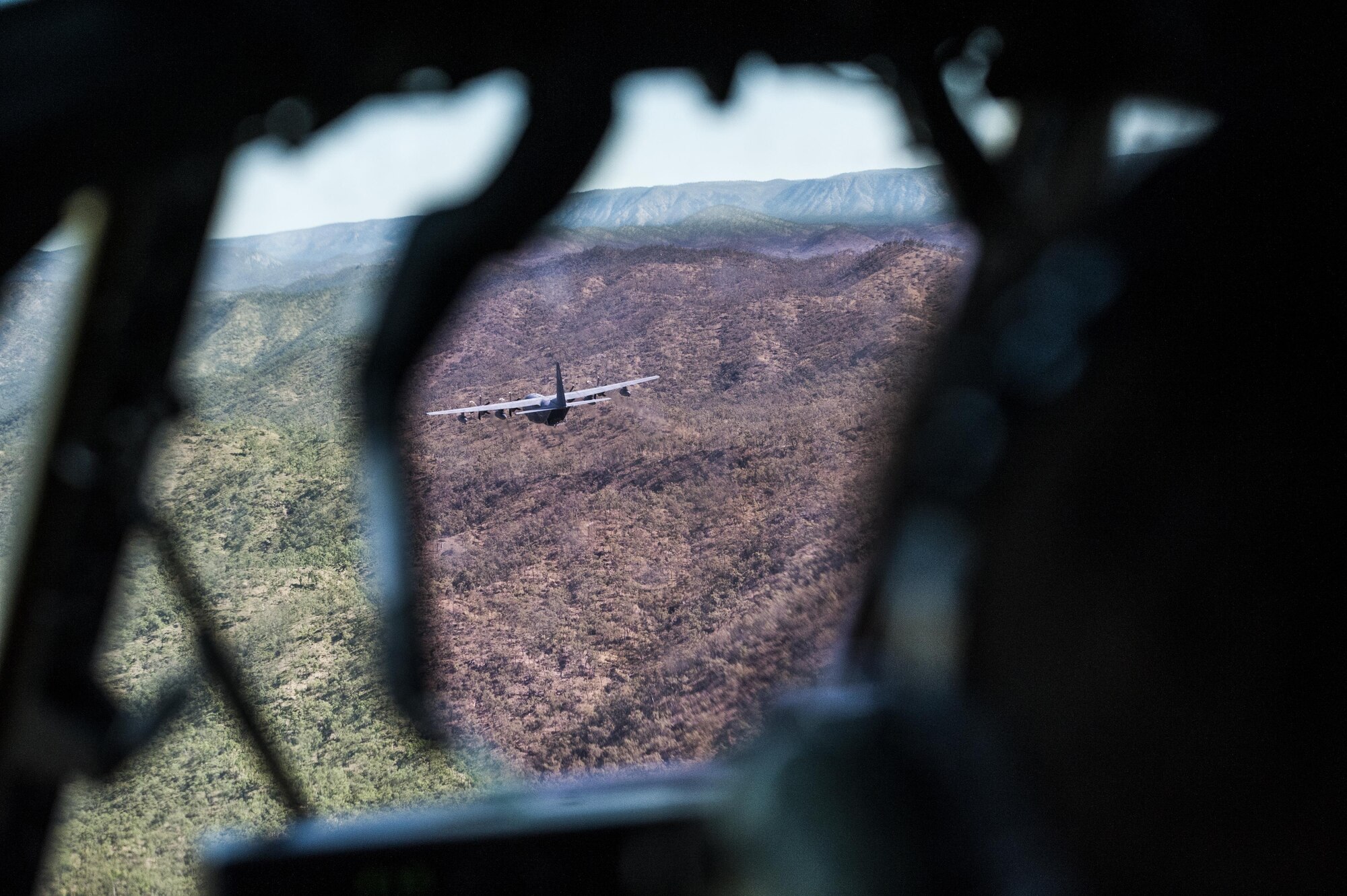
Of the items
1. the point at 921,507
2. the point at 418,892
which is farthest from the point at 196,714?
the point at 921,507

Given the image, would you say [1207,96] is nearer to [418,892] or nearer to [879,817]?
[879,817]

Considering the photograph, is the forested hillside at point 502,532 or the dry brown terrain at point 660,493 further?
the dry brown terrain at point 660,493

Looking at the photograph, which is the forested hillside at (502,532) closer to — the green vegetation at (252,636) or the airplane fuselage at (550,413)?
the green vegetation at (252,636)

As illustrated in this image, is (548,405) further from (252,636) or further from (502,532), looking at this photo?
(252,636)

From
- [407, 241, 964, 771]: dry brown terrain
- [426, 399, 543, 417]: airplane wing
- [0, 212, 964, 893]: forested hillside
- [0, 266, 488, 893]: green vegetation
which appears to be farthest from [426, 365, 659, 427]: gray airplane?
[0, 266, 488, 893]: green vegetation

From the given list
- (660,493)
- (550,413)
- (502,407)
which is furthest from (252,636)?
(660,493)

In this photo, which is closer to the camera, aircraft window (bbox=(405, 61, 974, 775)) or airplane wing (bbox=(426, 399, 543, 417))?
aircraft window (bbox=(405, 61, 974, 775))

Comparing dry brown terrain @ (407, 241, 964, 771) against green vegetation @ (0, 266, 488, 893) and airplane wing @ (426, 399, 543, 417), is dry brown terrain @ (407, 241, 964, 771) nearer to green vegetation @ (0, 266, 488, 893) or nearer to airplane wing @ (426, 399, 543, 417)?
green vegetation @ (0, 266, 488, 893)

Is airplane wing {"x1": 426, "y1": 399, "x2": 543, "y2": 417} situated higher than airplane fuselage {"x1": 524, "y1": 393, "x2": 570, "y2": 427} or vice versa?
airplane wing {"x1": 426, "y1": 399, "x2": 543, "y2": 417}

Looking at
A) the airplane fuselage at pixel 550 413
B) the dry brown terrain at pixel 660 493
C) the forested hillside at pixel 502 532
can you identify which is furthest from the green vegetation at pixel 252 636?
the airplane fuselage at pixel 550 413
